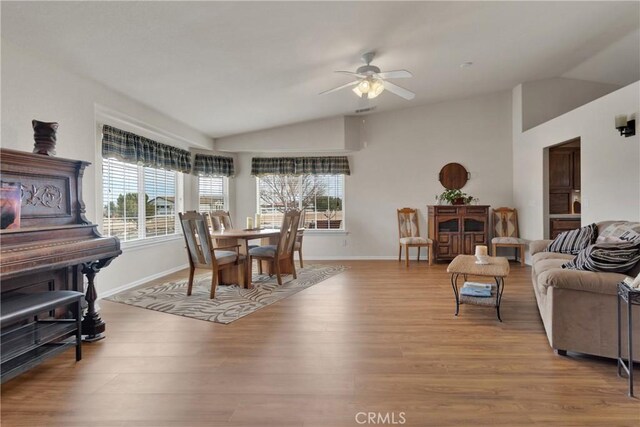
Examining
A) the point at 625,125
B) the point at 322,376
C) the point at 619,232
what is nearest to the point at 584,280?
the point at 619,232

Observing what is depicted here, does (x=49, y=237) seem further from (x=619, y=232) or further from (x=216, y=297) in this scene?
(x=619, y=232)

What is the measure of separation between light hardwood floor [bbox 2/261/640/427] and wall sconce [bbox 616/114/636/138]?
7.51 feet

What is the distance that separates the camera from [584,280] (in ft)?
7.48

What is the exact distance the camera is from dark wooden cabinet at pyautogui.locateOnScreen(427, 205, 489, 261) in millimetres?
6082

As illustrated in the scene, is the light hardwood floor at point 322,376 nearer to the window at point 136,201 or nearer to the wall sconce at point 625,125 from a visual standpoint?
the window at point 136,201

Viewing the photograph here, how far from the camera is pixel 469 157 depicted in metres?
6.54

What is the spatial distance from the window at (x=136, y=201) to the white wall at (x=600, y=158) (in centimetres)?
603

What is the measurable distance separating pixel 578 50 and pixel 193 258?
18.9 feet

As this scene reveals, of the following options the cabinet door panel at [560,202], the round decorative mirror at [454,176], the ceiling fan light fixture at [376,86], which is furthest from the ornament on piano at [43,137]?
the cabinet door panel at [560,202]

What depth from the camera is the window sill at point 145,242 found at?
14.8ft

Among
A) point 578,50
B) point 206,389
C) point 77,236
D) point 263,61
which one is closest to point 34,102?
point 77,236

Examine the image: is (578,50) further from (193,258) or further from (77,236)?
(77,236)

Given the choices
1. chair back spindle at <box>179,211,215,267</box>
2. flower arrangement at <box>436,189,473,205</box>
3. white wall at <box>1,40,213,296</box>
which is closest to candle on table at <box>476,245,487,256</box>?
chair back spindle at <box>179,211,215,267</box>

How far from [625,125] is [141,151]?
5864 millimetres
